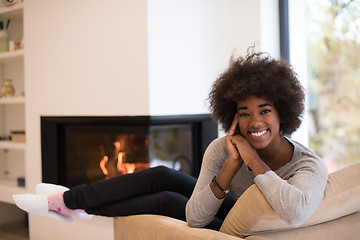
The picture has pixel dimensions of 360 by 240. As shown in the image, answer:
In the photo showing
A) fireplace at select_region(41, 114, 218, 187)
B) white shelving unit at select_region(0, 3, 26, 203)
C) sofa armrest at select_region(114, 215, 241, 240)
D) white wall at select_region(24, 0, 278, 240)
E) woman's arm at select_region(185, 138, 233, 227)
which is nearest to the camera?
sofa armrest at select_region(114, 215, 241, 240)

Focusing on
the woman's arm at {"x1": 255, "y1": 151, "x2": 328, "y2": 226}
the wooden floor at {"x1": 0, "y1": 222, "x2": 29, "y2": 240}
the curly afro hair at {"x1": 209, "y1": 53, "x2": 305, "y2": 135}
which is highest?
the curly afro hair at {"x1": 209, "y1": 53, "x2": 305, "y2": 135}

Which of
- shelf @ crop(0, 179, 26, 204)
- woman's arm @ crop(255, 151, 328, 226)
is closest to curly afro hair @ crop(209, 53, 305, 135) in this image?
woman's arm @ crop(255, 151, 328, 226)

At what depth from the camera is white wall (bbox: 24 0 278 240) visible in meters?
2.67

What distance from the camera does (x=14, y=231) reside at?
11.8 feet

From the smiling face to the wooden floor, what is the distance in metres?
2.60

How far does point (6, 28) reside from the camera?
3.64 metres

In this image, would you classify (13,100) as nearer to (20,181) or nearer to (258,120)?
(20,181)

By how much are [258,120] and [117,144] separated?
5.43ft

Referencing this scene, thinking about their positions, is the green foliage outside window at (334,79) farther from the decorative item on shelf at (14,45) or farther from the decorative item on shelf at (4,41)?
the decorative item on shelf at (4,41)

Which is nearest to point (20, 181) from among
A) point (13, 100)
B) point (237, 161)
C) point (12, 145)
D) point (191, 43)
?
point (12, 145)

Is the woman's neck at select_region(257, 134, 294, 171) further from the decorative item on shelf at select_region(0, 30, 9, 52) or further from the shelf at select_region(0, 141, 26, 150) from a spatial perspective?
the decorative item on shelf at select_region(0, 30, 9, 52)

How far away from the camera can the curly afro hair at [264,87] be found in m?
1.49

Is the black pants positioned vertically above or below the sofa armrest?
above

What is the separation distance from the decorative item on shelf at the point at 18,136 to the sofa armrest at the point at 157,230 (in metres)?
2.15
